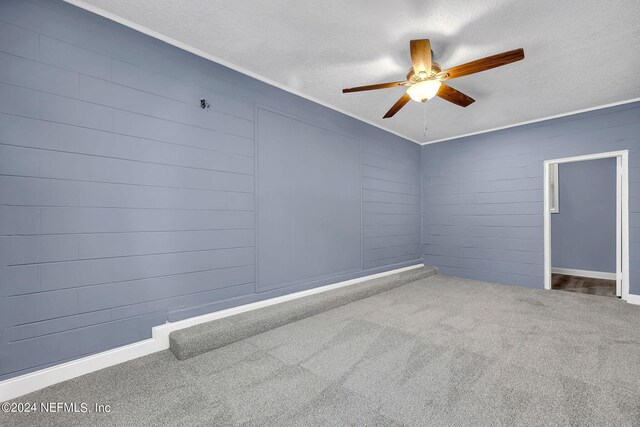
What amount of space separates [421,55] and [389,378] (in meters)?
2.58

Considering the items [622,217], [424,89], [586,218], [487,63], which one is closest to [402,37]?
[424,89]

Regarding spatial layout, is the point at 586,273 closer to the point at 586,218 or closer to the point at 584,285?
A: the point at 584,285

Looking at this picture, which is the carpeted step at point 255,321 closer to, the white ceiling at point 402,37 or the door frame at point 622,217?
the white ceiling at point 402,37

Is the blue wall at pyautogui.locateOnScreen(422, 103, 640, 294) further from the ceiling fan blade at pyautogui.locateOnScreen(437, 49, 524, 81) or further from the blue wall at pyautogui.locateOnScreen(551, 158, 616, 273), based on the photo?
the ceiling fan blade at pyautogui.locateOnScreen(437, 49, 524, 81)

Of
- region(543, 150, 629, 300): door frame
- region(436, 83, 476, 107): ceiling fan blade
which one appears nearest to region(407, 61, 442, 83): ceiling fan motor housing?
region(436, 83, 476, 107): ceiling fan blade

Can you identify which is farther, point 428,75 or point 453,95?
point 453,95

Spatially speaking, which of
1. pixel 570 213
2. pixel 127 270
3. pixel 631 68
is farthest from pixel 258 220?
pixel 570 213

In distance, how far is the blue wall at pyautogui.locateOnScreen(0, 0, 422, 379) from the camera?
197 cm

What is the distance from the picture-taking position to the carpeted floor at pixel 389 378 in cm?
169

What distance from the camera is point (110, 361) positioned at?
7.43 feet

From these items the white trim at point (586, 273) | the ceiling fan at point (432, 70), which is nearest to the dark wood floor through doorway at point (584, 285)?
the white trim at point (586, 273)

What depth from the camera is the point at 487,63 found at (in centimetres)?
223

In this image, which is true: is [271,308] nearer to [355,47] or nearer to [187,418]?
[187,418]

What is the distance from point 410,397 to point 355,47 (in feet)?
9.82
